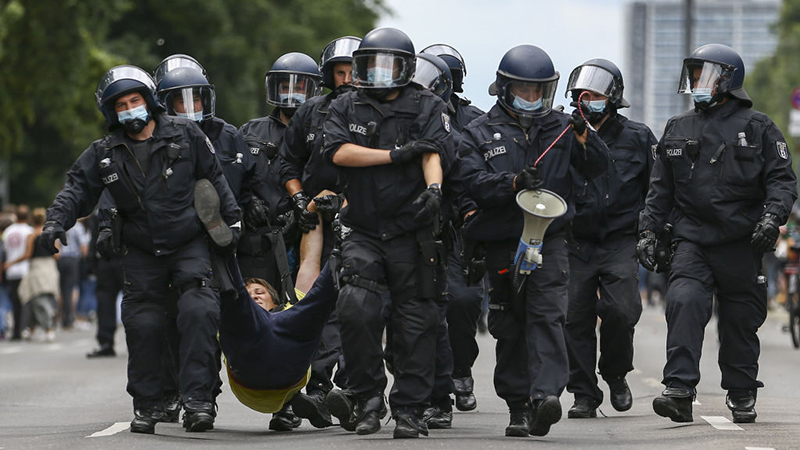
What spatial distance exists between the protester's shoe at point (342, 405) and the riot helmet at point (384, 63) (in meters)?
1.59

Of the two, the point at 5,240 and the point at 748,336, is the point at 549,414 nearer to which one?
the point at 748,336

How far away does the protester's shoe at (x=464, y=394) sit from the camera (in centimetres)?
1166

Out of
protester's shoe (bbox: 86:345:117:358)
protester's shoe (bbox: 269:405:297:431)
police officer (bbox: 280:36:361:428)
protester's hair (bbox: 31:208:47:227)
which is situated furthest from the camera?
protester's hair (bbox: 31:208:47:227)

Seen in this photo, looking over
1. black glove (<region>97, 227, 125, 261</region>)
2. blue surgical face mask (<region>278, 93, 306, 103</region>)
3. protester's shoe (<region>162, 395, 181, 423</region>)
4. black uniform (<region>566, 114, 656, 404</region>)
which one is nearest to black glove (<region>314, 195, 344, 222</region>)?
blue surgical face mask (<region>278, 93, 306, 103</region>)

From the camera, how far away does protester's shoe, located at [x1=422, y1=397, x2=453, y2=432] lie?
9.96 m

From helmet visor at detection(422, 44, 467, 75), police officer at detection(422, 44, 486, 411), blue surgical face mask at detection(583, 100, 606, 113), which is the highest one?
helmet visor at detection(422, 44, 467, 75)

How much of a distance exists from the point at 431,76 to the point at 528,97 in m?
1.70

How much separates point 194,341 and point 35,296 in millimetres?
15270

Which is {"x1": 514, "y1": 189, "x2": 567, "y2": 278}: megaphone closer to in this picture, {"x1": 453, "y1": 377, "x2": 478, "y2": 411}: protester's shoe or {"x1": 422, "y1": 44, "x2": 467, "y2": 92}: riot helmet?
{"x1": 453, "y1": 377, "x2": 478, "y2": 411}: protester's shoe

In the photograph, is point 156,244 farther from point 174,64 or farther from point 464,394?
point 464,394

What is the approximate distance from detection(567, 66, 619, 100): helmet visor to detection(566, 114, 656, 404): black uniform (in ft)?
0.66

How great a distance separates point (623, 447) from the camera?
357 inches

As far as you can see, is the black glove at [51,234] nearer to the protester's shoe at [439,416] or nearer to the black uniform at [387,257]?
the black uniform at [387,257]

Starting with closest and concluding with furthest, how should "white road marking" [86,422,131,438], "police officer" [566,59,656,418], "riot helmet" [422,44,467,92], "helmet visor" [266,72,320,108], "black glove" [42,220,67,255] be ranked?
"black glove" [42,220,67,255], "white road marking" [86,422,131,438], "police officer" [566,59,656,418], "helmet visor" [266,72,320,108], "riot helmet" [422,44,467,92]
